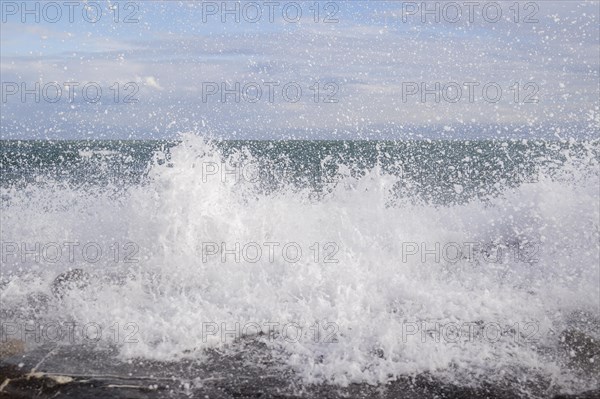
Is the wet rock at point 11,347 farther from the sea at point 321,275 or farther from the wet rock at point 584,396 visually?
the wet rock at point 584,396

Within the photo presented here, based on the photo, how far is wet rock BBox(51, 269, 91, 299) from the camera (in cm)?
602

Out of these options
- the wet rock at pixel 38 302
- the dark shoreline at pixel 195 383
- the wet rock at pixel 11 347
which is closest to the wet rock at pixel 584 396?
the dark shoreline at pixel 195 383

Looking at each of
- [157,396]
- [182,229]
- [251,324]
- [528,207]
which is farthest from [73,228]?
[528,207]

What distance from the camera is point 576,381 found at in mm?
4086

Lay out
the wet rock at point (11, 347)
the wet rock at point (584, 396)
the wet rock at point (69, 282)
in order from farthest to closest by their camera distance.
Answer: the wet rock at point (69, 282) → the wet rock at point (11, 347) → the wet rock at point (584, 396)

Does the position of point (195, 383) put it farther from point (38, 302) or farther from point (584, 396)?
point (584, 396)

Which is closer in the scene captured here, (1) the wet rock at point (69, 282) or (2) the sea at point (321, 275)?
(2) the sea at point (321, 275)

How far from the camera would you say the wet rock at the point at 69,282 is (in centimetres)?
602

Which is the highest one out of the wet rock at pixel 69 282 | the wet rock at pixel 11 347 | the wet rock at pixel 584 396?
the wet rock at pixel 69 282

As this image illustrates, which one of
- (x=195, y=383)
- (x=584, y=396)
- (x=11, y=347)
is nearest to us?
(x=584, y=396)

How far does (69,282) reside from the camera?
6.23m

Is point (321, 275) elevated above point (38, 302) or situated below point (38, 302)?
above

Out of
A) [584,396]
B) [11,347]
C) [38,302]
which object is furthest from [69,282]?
[584,396]

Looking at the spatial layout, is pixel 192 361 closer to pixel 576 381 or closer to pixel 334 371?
pixel 334 371
